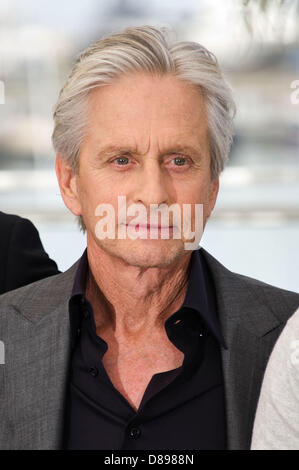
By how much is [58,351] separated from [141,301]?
182mm

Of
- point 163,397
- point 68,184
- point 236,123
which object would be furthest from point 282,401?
point 236,123

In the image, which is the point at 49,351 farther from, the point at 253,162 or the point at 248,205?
the point at 253,162

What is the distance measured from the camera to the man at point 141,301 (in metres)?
1.28

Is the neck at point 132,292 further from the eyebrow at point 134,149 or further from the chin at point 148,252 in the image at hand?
the eyebrow at point 134,149

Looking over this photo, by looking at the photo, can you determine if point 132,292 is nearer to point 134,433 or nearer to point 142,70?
point 134,433

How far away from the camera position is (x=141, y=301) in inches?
55.7

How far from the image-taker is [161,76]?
133 cm

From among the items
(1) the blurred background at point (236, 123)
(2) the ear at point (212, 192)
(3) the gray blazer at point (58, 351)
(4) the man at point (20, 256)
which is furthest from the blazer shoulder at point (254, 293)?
(1) the blurred background at point (236, 123)

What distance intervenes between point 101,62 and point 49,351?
0.51m

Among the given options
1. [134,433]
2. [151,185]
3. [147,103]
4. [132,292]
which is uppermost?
[147,103]

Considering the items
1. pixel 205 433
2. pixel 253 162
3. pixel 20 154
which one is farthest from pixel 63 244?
pixel 205 433

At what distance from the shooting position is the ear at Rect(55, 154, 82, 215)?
57.5 inches

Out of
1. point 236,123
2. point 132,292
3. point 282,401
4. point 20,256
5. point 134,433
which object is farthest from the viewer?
point 236,123
